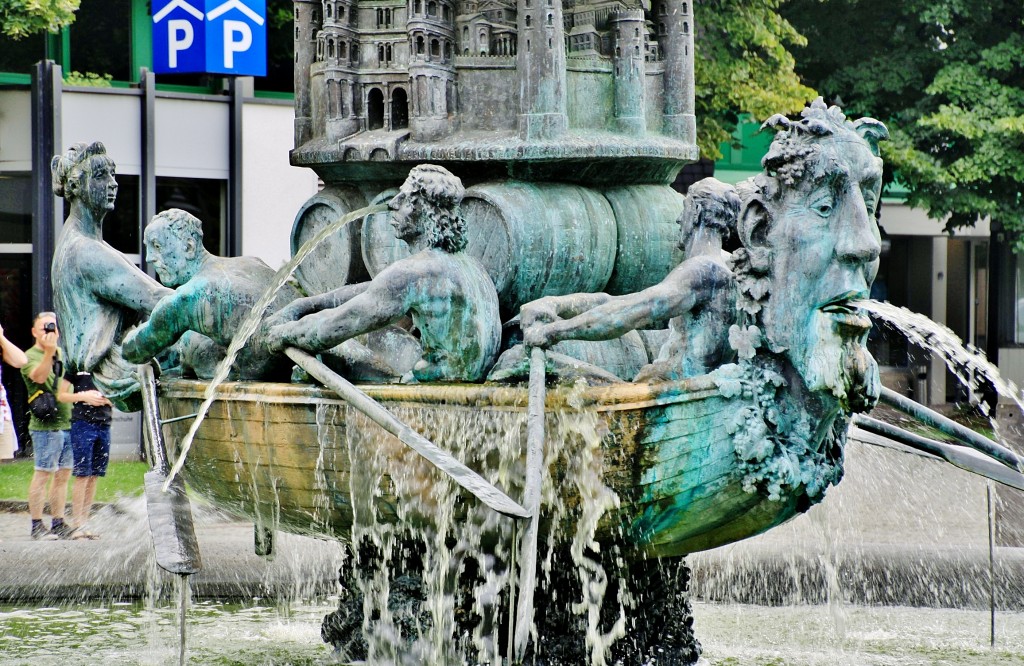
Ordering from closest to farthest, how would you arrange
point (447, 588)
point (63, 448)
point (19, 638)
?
1. point (447, 588)
2. point (19, 638)
3. point (63, 448)

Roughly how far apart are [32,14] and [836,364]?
1083cm

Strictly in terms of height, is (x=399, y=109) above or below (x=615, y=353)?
above

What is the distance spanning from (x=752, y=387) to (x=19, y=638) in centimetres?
388

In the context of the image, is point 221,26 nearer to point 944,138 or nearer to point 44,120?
point 44,120

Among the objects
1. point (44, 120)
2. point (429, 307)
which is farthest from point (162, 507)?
point (44, 120)

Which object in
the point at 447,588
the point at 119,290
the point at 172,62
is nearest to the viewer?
the point at 447,588

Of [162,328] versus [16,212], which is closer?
[162,328]

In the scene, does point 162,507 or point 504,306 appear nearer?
point 162,507

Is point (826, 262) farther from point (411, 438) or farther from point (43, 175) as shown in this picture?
point (43, 175)

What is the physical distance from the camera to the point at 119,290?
23.0 ft

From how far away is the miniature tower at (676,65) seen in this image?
716 cm

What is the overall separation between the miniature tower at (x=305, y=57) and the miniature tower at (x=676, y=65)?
4.91 feet

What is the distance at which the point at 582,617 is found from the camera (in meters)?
6.46

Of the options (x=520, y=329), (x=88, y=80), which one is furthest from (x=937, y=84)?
(x=520, y=329)
